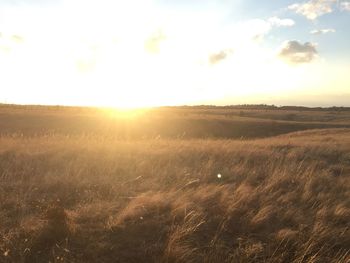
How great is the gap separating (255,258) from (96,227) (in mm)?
2181

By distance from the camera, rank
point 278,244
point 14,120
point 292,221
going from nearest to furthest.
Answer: point 278,244 → point 292,221 → point 14,120

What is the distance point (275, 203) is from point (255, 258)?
2.26 meters

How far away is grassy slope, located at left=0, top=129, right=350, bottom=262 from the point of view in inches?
194

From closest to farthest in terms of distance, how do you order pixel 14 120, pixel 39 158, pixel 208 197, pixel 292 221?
pixel 292 221
pixel 208 197
pixel 39 158
pixel 14 120

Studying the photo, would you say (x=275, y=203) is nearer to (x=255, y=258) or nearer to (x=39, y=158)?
(x=255, y=258)

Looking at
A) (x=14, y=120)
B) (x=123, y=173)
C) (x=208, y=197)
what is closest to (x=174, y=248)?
(x=208, y=197)

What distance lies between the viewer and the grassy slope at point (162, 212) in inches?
194

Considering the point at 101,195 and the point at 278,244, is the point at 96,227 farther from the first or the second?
→ the point at 278,244

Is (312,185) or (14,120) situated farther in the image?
(14,120)

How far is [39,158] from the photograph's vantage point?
986 centimetres

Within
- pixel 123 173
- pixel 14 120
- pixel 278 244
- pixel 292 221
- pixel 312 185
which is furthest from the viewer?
pixel 14 120

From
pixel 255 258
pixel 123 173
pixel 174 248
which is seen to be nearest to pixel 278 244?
pixel 255 258

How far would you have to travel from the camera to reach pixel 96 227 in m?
5.53

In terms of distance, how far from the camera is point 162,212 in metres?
6.25
